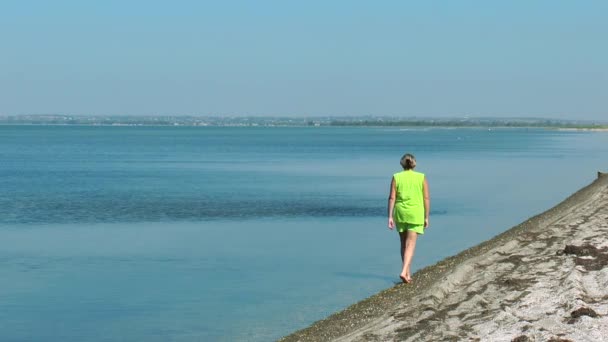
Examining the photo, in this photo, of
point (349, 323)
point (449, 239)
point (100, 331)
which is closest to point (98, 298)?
point (100, 331)

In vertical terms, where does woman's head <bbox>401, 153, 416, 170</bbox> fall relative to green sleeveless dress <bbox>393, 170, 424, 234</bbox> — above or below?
above

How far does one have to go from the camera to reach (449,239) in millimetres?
24500

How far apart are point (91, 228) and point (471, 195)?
57.2 feet

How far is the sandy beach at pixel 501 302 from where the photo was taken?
10.3m

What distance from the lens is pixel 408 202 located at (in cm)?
1420

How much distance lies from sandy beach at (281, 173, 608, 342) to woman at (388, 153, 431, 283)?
0.79 meters

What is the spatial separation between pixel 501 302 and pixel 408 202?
2.80 metres

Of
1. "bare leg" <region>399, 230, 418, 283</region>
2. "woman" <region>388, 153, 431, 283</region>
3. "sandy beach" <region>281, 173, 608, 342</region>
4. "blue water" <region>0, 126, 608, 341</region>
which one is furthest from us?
"blue water" <region>0, 126, 608, 341</region>

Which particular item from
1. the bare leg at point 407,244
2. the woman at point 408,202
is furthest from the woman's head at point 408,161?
the bare leg at point 407,244

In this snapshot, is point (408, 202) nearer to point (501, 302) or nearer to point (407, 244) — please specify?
point (407, 244)

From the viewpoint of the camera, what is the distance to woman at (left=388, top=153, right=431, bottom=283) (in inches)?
553

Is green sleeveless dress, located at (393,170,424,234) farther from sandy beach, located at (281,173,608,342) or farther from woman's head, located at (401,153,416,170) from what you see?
sandy beach, located at (281,173,608,342)

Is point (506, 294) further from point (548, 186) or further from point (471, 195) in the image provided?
point (548, 186)

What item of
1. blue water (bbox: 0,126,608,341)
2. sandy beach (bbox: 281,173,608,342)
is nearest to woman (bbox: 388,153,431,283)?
sandy beach (bbox: 281,173,608,342)
